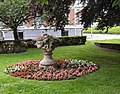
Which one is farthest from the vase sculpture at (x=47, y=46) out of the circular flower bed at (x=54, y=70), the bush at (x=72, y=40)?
the bush at (x=72, y=40)

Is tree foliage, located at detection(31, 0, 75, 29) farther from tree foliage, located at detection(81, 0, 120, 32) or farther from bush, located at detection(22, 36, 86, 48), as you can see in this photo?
bush, located at detection(22, 36, 86, 48)

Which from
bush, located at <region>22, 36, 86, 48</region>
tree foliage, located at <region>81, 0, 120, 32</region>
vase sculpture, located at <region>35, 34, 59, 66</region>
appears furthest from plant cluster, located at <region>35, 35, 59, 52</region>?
bush, located at <region>22, 36, 86, 48</region>

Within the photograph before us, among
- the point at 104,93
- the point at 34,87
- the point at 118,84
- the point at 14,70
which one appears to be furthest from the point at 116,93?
the point at 14,70

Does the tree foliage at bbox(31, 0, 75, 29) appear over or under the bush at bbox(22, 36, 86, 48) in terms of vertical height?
over

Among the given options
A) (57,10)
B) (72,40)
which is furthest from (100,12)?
(72,40)

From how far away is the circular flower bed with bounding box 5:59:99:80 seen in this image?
906 cm

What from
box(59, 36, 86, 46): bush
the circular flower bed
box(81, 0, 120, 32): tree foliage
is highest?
box(81, 0, 120, 32): tree foliage

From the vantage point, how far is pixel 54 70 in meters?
9.80

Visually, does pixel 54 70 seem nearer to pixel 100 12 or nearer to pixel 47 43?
pixel 47 43

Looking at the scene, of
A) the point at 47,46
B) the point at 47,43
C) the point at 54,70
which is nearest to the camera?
the point at 54,70

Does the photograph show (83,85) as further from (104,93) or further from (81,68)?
(81,68)

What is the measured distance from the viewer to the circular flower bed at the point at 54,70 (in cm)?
906

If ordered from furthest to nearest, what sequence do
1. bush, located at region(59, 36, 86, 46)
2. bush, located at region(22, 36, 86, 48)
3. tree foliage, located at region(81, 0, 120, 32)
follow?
1. bush, located at region(59, 36, 86, 46)
2. bush, located at region(22, 36, 86, 48)
3. tree foliage, located at region(81, 0, 120, 32)

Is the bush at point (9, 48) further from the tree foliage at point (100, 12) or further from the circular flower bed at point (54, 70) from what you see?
the circular flower bed at point (54, 70)
